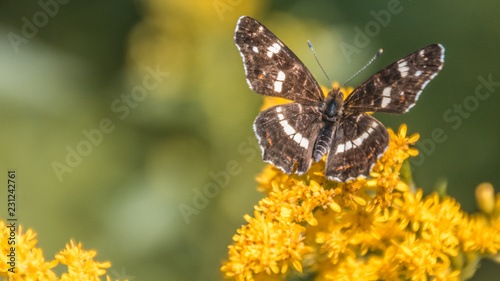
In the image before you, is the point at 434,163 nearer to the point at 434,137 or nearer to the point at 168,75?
the point at 434,137

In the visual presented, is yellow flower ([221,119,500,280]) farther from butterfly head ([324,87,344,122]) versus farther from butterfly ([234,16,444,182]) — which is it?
butterfly head ([324,87,344,122])

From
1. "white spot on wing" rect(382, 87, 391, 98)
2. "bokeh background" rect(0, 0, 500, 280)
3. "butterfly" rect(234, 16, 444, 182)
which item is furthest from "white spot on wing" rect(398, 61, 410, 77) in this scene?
"bokeh background" rect(0, 0, 500, 280)

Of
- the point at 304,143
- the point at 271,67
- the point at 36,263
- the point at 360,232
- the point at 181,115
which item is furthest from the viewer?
the point at 181,115

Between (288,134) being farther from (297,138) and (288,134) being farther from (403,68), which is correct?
(403,68)

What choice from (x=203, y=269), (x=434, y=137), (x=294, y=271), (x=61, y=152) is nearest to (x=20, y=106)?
(x=61, y=152)

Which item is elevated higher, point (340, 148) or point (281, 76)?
point (281, 76)

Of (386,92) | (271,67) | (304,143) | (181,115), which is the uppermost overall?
(181,115)

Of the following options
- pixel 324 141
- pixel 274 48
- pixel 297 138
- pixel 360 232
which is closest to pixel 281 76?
pixel 274 48
